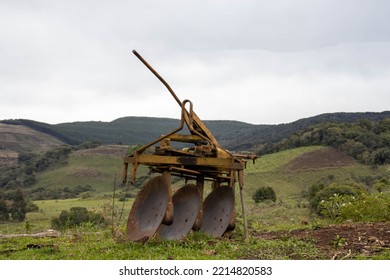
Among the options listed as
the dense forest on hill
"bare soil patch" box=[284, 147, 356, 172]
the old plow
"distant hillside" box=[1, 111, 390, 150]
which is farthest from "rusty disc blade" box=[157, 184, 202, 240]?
"distant hillside" box=[1, 111, 390, 150]

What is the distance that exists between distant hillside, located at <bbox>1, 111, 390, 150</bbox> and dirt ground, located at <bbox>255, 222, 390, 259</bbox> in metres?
90.6

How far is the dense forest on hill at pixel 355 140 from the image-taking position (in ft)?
194

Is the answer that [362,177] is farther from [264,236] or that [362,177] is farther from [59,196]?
[264,236]

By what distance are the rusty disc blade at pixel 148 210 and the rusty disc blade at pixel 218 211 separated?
159 centimetres

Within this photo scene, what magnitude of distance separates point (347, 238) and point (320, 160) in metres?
53.2

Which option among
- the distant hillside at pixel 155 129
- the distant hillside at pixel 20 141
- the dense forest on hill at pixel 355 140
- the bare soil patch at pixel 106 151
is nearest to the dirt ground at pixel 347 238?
the dense forest on hill at pixel 355 140

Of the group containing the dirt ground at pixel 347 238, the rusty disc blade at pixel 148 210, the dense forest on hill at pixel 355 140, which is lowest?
the dirt ground at pixel 347 238

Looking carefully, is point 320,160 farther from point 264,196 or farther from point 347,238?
point 347,238

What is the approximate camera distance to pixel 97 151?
97812 mm

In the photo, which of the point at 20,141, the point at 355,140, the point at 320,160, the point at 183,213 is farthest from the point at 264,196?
the point at 20,141

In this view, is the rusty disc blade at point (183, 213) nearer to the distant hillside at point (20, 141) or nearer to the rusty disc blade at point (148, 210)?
the rusty disc blade at point (148, 210)

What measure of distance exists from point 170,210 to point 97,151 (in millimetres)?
90631
